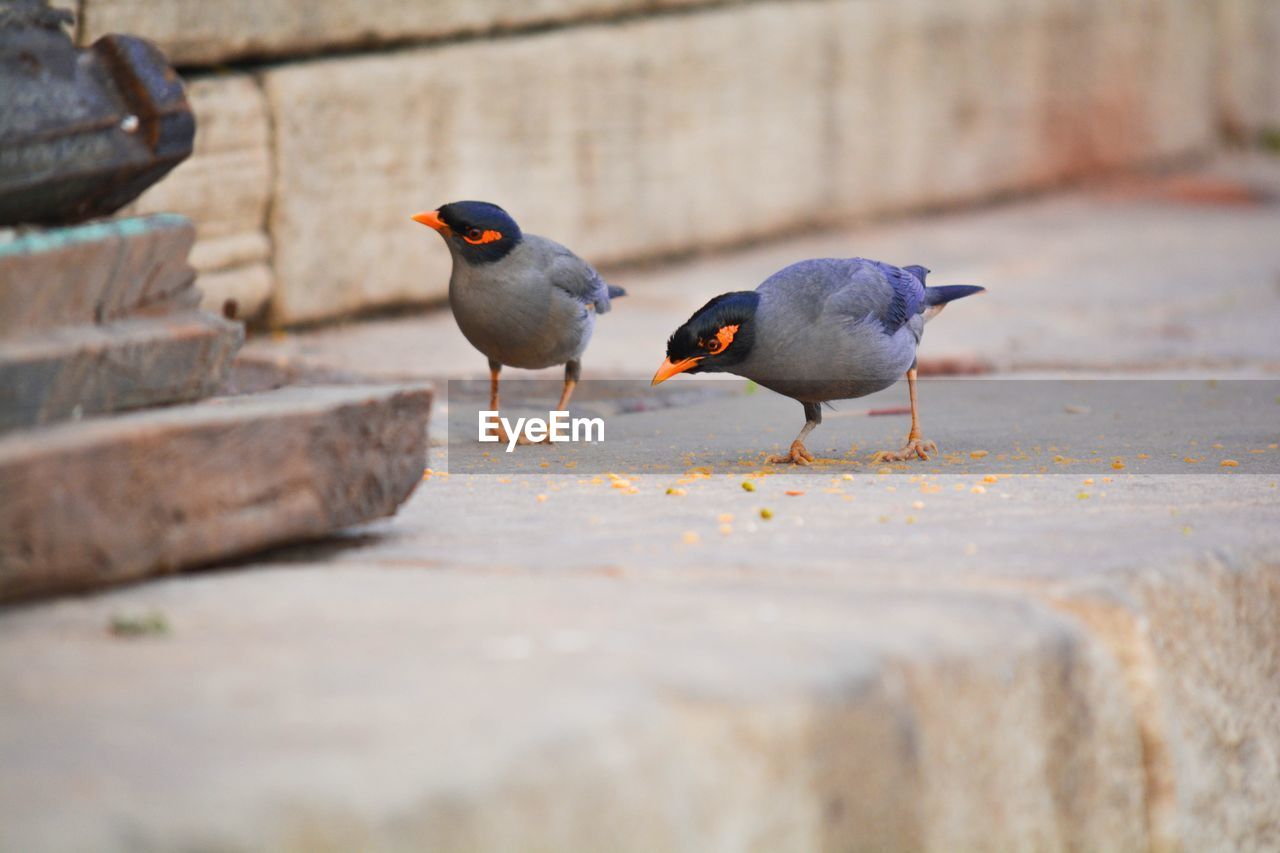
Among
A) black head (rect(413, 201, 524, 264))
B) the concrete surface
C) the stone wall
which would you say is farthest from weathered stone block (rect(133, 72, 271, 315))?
the concrete surface

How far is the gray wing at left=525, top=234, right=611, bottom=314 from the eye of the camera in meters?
5.38

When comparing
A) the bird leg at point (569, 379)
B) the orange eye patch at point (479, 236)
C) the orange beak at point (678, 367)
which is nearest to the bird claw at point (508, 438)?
the bird leg at point (569, 379)

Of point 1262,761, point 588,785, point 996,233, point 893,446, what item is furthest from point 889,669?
point 996,233

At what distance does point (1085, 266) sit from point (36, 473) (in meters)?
7.40

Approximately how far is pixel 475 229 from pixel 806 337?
1146 mm

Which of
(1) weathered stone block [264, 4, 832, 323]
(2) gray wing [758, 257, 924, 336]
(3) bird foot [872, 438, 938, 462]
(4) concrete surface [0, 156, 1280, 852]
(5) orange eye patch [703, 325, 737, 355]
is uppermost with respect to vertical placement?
(1) weathered stone block [264, 4, 832, 323]

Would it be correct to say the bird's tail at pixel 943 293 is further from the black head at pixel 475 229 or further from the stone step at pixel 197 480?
the stone step at pixel 197 480

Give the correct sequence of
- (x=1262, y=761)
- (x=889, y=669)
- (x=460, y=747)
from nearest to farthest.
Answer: (x=460, y=747) → (x=889, y=669) → (x=1262, y=761)

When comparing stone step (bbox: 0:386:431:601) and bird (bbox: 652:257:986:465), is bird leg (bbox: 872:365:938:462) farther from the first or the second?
stone step (bbox: 0:386:431:601)

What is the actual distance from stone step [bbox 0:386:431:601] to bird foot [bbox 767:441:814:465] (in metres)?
1.49

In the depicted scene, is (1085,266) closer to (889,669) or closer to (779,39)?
(779,39)

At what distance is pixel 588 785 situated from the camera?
208cm

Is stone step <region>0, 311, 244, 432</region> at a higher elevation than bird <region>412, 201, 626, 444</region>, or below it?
below

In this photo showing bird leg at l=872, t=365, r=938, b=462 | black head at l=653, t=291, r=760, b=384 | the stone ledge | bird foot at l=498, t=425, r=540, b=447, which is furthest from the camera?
the stone ledge
